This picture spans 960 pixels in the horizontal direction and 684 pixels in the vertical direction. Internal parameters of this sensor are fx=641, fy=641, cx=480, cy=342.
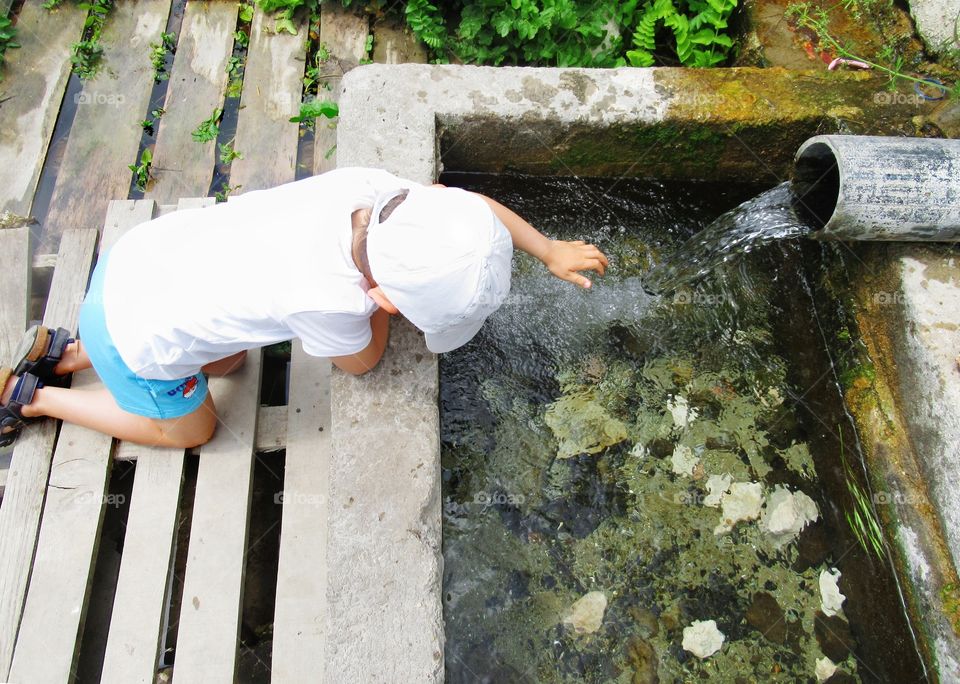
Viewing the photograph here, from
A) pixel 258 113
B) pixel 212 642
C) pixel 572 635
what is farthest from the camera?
pixel 258 113

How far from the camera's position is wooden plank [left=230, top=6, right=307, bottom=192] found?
294cm

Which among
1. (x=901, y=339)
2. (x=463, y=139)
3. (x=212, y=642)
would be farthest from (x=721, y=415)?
(x=212, y=642)

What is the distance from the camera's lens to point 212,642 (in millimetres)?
2078

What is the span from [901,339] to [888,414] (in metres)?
0.27

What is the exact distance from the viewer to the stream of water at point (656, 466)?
2.26m

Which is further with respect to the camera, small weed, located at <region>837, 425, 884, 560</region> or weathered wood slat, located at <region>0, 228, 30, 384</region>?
weathered wood slat, located at <region>0, 228, 30, 384</region>

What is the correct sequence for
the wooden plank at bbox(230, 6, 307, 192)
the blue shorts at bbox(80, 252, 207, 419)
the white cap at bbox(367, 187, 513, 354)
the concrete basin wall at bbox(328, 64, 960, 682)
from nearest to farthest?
the white cap at bbox(367, 187, 513, 354) → the concrete basin wall at bbox(328, 64, 960, 682) → the blue shorts at bbox(80, 252, 207, 419) → the wooden plank at bbox(230, 6, 307, 192)

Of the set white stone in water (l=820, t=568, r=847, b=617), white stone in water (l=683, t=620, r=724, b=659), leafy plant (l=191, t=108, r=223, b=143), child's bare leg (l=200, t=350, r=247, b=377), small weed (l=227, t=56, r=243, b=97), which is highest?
small weed (l=227, t=56, r=243, b=97)

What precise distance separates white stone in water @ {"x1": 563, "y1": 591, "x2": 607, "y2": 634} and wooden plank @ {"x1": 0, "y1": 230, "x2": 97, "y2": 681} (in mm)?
1774

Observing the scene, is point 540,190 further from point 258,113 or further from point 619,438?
point 258,113

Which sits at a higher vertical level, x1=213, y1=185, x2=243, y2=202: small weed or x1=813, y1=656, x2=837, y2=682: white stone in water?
x1=213, y1=185, x2=243, y2=202: small weed
